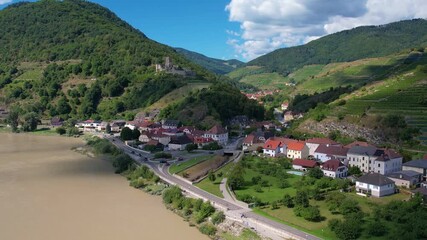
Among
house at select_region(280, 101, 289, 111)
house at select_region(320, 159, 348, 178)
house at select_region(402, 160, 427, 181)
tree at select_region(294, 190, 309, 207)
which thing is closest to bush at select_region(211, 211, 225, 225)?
tree at select_region(294, 190, 309, 207)

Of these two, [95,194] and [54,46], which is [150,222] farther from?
[54,46]

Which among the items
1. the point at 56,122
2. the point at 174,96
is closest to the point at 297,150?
the point at 174,96

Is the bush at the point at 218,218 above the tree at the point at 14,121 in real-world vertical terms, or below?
below

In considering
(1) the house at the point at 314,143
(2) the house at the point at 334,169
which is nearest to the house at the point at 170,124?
(1) the house at the point at 314,143

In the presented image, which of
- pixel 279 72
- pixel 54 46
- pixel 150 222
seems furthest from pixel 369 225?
pixel 279 72

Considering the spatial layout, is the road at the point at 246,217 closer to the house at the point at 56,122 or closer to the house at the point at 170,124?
the house at the point at 170,124

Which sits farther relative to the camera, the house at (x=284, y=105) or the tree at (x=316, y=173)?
the house at (x=284, y=105)

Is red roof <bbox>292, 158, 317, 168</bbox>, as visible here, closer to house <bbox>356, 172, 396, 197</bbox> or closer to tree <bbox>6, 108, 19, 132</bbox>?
house <bbox>356, 172, 396, 197</bbox>

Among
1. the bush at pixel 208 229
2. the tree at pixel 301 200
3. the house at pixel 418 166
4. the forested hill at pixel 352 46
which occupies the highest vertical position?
the forested hill at pixel 352 46
